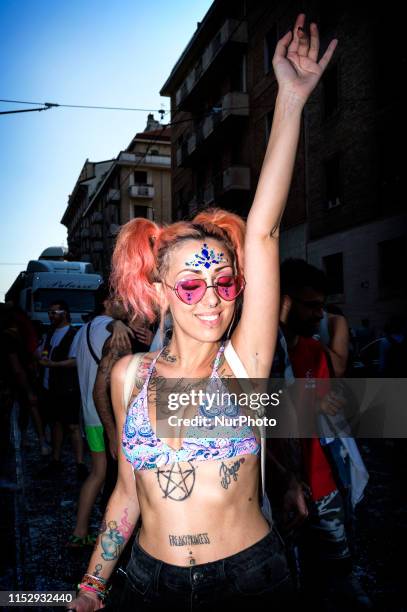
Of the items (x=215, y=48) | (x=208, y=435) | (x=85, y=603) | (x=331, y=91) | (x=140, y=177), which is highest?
(x=215, y=48)

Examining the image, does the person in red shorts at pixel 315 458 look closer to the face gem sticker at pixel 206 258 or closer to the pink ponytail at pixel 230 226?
the pink ponytail at pixel 230 226

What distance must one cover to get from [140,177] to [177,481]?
152 ft

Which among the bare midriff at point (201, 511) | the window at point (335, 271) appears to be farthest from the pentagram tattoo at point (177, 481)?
the window at point (335, 271)

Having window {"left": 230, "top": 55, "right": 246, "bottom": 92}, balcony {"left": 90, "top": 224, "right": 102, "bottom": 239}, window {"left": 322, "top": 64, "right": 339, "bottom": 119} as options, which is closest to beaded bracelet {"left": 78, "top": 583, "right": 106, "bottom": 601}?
window {"left": 322, "top": 64, "right": 339, "bottom": 119}

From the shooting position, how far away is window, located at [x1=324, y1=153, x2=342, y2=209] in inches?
681

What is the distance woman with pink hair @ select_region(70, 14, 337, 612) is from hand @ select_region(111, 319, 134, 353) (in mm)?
1604

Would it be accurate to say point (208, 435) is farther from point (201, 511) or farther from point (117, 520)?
point (117, 520)

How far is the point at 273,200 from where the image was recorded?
5.67 ft

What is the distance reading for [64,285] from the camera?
18391mm

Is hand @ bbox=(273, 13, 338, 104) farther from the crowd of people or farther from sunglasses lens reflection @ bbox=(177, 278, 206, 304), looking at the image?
sunglasses lens reflection @ bbox=(177, 278, 206, 304)

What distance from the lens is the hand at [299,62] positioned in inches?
69.1

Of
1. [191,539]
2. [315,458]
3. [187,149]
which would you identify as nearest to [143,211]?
Answer: [187,149]

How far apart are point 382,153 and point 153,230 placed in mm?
14884

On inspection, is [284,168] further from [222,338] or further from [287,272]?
[287,272]
